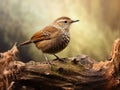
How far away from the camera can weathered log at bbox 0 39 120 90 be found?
1.83 metres

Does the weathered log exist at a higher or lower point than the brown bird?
lower

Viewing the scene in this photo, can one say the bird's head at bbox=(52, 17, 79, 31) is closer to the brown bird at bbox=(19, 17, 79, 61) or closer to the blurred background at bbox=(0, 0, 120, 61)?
the brown bird at bbox=(19, 17, 79, 61)

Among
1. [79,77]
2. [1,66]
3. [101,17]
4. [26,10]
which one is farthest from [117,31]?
[1,66]

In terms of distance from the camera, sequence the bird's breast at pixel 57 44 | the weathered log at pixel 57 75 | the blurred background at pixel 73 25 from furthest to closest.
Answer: the blurred background at pixel 73 25 → the bird's breast at pixel 57 44 → the weathered log at pixel 57 75

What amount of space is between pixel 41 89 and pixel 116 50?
0.45 m

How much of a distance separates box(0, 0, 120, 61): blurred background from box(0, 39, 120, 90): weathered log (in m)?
0.44

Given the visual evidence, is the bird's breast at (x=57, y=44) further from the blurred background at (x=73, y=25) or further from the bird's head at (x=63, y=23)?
the blurred background at (x=73, y=25)

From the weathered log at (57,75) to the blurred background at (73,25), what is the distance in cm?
44

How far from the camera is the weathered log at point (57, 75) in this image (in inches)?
72.0

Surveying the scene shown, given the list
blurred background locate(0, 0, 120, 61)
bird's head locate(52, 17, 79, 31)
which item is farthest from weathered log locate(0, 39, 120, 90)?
blurred background locate(0, 0, 120, 61)

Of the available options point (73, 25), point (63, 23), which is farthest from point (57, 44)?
point (73, 25)

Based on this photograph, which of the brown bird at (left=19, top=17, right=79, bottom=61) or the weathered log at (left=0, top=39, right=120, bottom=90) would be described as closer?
the weathered log at (left=0, top=39, right=120, bottom=90)

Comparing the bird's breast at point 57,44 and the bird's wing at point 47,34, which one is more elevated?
the bird's wing at point 47,34

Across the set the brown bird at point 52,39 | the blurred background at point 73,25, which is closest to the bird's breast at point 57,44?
the brown bird at point 52,39
